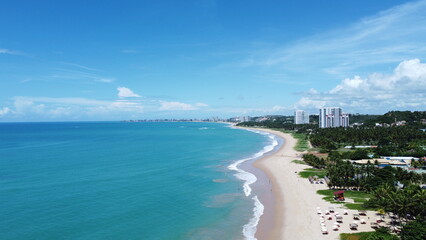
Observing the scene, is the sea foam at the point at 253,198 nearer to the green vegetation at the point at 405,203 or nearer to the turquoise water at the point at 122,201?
the turquoise water at the point at 122,201

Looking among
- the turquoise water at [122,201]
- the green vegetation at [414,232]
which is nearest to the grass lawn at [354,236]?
the green vegetation at [414,232]

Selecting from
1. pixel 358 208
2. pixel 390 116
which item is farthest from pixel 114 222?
pixel 390 116

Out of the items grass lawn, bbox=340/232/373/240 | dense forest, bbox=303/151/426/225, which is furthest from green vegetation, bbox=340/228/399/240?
dense forest, bbox=303/151/426/225

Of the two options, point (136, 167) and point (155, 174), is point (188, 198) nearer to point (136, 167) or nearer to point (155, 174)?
point (155, 174)

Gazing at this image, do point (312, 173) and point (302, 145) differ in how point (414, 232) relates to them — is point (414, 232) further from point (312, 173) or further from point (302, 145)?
point (302, 145)

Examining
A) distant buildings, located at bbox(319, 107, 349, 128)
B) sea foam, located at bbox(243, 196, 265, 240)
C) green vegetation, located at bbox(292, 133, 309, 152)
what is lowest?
sea foam, located at bbox(243, 196, 265, 240)

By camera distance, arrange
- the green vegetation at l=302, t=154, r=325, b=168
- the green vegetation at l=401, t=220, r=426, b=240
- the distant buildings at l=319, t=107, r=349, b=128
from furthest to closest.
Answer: the distant buildings at l=319, t=107, r=349, b=128
the green vegetation at l=302, t=154, r=325, b=168
the green vegetation at l=401, t=220, r=426, b=240

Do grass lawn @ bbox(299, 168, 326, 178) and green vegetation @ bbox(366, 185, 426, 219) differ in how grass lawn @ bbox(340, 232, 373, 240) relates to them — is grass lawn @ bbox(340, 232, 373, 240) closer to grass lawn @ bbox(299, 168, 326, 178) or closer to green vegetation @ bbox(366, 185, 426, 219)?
green vegetation @ bbox(366, 185, 426, 219)

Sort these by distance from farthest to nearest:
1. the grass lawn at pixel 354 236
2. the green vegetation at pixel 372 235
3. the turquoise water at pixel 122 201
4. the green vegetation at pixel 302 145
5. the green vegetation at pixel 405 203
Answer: the green vegetation at pixel 302 145
the turquoise water at pixel 122 201
the green vegetation at pixel 405 203
the grass lawn at pixel 354 236
the green vegetation at pixel 372 235

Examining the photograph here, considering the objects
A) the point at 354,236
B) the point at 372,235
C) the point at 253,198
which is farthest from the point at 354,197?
the point at 372,235

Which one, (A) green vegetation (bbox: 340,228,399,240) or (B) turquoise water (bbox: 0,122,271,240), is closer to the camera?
(A) green vegetation (bbox: 340,228,399,240)
